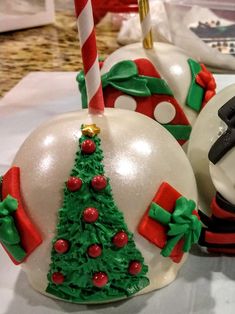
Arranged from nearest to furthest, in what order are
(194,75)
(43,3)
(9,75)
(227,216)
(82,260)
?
(82,260) < (227,216) < (194,75) < (9,75) < (43,3)

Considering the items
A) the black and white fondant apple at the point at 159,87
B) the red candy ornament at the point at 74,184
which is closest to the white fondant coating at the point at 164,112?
the black and white fondant apple at the point at 159,87

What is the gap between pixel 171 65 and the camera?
854 mm

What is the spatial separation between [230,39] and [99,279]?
981 mm

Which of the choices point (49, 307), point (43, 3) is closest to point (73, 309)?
point (49, 307)

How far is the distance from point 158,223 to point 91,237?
0.24 ft

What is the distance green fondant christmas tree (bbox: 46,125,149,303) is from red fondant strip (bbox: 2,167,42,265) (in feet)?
0.08

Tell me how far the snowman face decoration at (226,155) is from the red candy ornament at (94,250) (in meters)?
0.17

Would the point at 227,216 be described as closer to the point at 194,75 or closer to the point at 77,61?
the point at 194,75

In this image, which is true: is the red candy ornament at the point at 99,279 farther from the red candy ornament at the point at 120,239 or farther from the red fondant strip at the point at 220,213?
the red fondant strip at the point at 220,213

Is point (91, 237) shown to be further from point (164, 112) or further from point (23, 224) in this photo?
point (164, 112)

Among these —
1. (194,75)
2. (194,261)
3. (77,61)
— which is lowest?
(77,61)

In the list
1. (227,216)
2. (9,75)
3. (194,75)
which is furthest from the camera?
(9,75)

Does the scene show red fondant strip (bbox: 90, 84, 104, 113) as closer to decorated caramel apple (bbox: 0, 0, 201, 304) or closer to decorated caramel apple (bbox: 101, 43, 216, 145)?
decorated caramel apple (bbox: 0, 0, 201, 304)

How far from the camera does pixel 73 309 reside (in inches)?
24.5
